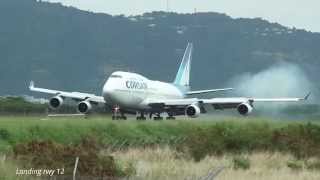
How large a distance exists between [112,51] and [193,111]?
345 ft

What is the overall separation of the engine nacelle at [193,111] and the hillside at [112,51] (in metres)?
53.6

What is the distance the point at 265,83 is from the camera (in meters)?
80.8

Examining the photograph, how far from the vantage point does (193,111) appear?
214ft

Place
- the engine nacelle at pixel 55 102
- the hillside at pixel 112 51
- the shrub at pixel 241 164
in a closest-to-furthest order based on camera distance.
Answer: the shrub at pixel 241 164
the engine nacelle at pixel 55 102
the hillside at pixel 112 51

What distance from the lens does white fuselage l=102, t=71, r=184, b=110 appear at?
210ft

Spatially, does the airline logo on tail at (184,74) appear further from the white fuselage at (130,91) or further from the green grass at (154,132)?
the green grass at (154,132)


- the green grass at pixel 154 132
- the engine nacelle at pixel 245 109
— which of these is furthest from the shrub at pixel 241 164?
the engine nacelle at pixel 245 109

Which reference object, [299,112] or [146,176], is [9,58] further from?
[146,176]

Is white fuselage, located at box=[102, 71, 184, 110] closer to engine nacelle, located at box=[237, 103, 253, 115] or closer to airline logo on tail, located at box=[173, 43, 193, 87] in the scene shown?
engine nacelle, located at box=[237, 103, 253, 115]

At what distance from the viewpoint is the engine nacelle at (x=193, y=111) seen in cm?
6481

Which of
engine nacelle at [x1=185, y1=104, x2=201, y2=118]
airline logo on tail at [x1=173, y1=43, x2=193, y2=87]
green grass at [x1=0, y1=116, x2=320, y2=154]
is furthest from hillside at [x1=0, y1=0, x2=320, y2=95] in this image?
green grass at [x1=0, y1=116, x2=320, y2=154]

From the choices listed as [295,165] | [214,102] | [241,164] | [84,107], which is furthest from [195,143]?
[214,102]

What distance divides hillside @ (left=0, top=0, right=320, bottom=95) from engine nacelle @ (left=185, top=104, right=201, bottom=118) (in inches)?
2109

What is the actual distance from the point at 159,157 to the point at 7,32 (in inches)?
5583
